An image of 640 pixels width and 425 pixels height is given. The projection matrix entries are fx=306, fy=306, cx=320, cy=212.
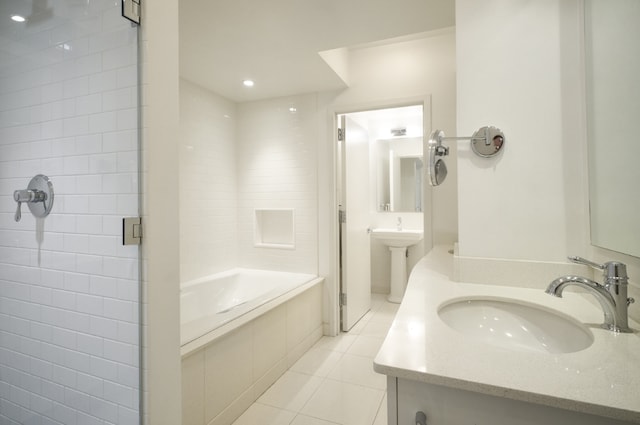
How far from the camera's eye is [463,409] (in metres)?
0.65

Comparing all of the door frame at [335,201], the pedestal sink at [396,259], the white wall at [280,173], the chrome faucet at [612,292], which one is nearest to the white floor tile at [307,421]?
the door frame at [335,201]

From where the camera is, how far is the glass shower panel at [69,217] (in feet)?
3.75

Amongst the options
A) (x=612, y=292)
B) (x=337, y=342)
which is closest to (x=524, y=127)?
(x=612, y=292)

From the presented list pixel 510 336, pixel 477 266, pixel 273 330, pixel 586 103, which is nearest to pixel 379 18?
pixel 586 103

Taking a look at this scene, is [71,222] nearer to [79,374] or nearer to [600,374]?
[79,374]

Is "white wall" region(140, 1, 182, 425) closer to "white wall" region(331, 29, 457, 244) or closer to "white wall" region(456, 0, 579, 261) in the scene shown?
"white wall" region(456, 0, 579, 261)

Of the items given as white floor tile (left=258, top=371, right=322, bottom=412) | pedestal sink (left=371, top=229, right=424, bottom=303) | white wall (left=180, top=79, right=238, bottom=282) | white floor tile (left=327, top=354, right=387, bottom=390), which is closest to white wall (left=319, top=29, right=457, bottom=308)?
white floor tile (left=327, top=354, right=387, bottom=390)

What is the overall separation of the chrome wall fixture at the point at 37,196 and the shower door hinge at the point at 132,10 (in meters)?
0.77

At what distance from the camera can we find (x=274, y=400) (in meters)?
1.97

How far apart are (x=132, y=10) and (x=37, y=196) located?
0.90 m

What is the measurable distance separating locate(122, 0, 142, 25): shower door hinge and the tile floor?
6.69ft

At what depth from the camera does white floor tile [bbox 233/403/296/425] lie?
177cm

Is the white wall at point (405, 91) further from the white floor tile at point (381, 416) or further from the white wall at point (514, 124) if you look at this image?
the white wall at point (514, 124)

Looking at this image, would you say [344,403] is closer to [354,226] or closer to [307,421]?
[307,421]
